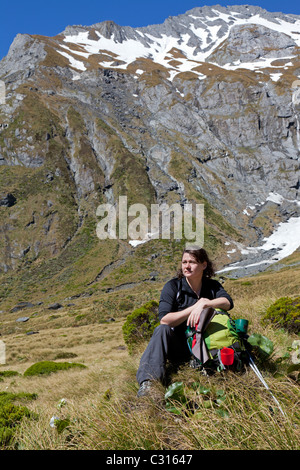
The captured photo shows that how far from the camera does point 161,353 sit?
389 cm

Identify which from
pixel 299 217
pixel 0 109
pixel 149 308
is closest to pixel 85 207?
pixel 0 109

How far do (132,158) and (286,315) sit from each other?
439 ft

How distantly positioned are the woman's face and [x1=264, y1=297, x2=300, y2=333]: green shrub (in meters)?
3.70

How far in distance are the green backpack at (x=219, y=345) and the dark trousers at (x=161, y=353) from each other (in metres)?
0.45

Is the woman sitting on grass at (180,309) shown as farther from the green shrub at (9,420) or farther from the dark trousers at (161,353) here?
the green shrub at (9,420)

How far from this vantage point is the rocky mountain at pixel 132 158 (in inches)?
4230

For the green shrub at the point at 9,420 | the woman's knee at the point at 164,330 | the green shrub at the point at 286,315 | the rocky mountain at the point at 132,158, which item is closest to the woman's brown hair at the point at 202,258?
the woman's knee at the point at 164,330

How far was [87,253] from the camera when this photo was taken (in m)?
105

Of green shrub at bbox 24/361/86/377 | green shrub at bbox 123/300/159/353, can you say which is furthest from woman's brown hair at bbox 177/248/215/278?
green shrub at bbox 24/361/86/377

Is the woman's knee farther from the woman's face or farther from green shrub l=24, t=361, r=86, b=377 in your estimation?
green shrub l=24, t=361, r=86, b=377

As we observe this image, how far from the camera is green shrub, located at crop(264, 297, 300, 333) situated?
7.07 m
